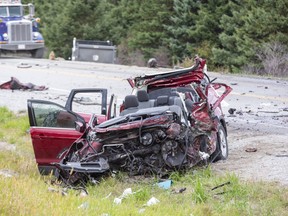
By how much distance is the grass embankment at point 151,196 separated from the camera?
563 centimetres

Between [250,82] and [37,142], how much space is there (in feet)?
36.0

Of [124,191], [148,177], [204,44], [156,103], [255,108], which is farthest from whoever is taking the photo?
[204,44]

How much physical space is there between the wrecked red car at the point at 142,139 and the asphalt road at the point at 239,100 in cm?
79

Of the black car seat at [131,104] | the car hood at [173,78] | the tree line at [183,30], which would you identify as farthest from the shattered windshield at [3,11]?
the black car seat at [131,104]

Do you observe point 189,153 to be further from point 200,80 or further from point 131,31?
point 131,31

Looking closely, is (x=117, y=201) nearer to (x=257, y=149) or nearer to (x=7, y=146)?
(x=257, y=149)

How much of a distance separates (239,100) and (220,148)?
6.12 meters

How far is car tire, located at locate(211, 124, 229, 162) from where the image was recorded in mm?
9086

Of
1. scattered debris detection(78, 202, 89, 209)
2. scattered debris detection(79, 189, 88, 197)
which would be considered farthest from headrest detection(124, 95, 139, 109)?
scattered debris detection(78, 202, 89, 209)

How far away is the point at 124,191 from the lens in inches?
309

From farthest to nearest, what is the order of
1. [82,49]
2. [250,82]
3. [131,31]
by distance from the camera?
1. [131,31]
2. [82,49]
3. [250,82]

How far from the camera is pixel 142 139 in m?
8.12

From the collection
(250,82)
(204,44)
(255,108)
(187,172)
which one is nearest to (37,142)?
(187,172)

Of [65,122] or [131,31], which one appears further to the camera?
[131,31]
